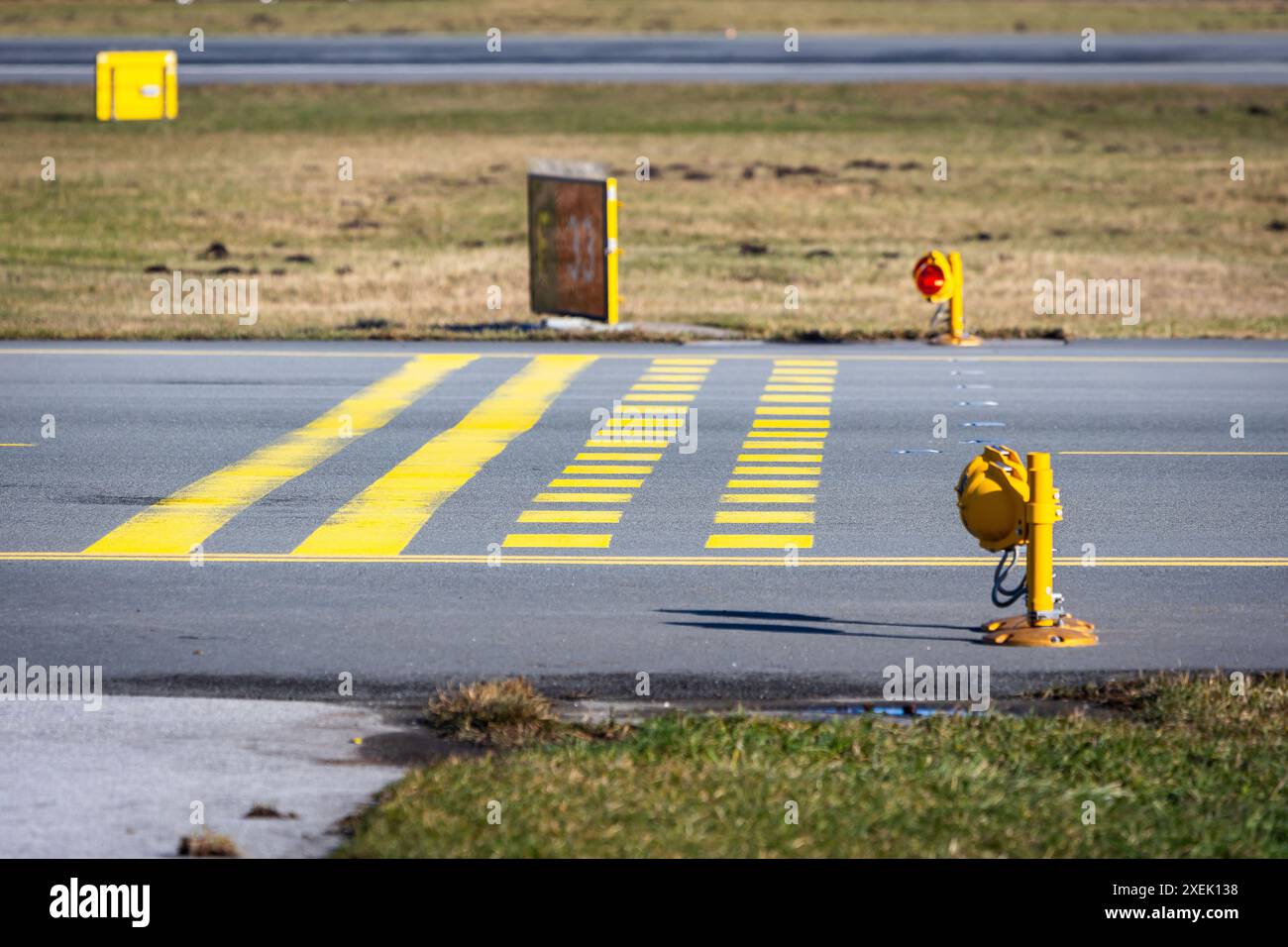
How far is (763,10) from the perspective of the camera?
263 feet

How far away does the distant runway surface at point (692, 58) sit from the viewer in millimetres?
56312

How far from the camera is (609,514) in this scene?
14.1 m

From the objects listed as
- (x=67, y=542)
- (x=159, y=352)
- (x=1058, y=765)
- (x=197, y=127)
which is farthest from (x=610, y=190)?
(x=197, y=127)

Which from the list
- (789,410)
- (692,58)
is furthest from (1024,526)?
(692,58)

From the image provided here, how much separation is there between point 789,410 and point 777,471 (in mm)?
2877

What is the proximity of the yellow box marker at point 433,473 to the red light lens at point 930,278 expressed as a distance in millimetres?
4245

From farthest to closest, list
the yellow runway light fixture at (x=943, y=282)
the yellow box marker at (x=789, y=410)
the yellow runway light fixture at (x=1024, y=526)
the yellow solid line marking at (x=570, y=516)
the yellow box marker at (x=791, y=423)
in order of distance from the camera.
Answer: the yellow runway light fixture at (x=943, y=282) < the yellow box marker at (x=789, y=410) < the yellow box marker at (x=791, y=423) < the yellow solid line marking at (x=570, y=516) < the yellow runway light fixture at (x=1024, y=526)

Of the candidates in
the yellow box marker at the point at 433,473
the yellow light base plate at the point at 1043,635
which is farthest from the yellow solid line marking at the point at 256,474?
the yellow light base plate at the point at 1043,635

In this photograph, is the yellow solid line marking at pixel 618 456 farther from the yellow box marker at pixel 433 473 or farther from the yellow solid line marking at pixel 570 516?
the yellow solid line marking at pixel 570 516

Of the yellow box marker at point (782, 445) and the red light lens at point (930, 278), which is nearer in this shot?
the yellow box marker at point (782, 445)

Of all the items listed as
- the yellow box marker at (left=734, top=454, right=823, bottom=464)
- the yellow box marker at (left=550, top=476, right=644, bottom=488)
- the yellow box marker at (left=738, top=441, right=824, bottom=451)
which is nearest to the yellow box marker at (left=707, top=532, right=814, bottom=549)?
the yellow box marker at (left=550, top=476, right=644, bottom=488)

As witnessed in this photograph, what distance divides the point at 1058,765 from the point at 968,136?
4075cm
